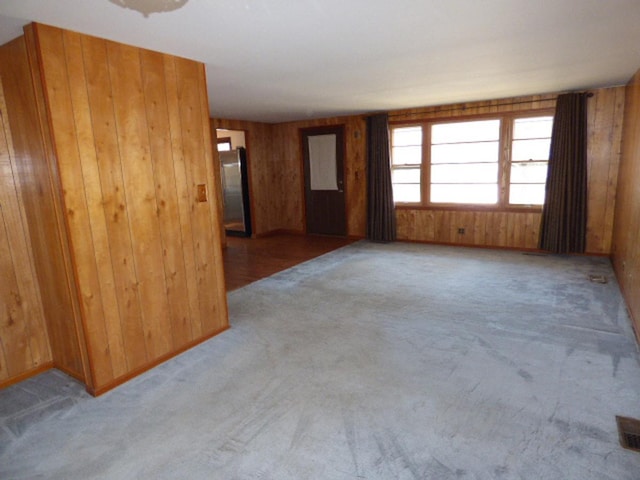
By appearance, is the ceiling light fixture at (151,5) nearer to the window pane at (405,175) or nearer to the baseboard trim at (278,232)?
the window pane at (405,175)

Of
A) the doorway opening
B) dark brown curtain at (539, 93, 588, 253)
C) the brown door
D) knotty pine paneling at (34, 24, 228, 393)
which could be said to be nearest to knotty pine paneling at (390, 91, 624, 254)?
dark brown curtain at (539, 93, 588, 253)

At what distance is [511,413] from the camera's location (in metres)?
2.06

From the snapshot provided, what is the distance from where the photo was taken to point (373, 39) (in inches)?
99.2

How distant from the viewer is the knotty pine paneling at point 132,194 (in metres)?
2.20

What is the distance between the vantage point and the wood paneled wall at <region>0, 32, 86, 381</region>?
2.22 metres

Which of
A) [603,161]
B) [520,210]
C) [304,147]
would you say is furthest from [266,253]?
[603,161]

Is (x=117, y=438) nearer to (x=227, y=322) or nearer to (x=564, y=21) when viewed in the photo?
(x=227, y=322)

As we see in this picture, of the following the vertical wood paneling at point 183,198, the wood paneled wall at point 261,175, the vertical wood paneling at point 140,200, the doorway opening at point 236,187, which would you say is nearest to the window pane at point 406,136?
the wood paneled wall at point 261,175

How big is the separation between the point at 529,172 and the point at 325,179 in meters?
3.42

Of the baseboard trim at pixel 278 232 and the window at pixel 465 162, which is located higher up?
the window at pixel 465 162

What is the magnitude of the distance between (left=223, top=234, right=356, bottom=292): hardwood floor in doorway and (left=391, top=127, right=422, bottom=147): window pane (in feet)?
6.22

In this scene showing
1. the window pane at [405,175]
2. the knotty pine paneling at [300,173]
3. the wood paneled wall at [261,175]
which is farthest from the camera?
the wood paneled wall at [261,175]

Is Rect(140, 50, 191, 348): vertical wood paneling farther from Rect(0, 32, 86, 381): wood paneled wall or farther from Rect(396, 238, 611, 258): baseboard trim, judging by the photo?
Rect(396, 238, 611, 258): baseboard trim

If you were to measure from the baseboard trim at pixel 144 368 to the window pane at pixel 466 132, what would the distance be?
461 centimetres
